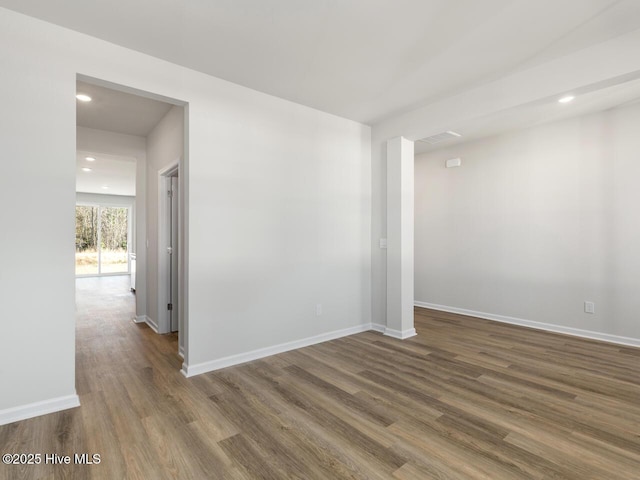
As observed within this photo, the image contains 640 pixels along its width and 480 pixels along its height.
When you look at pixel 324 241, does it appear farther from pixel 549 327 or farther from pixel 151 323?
pixel 549 327

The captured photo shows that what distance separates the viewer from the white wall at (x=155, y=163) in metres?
3.60

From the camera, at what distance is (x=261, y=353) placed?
3.35m

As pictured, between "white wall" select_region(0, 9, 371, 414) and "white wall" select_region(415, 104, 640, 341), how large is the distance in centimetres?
181

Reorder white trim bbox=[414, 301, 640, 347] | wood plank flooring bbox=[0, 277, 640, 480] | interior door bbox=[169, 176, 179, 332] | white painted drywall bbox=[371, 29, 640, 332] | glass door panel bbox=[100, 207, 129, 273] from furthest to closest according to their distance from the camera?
glass door panel bbox=[100, 207, 129, 273] < interior door bbox=[169, 176, 179, 332] < white trim bbox=[414, 301, 640, 347] < white painted drywall bbox=[371, 29, 640, 332] < wood plank flooring bbox=[0, 277, 640, 480]

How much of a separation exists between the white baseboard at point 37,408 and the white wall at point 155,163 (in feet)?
6.41

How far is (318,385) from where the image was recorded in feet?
8.87

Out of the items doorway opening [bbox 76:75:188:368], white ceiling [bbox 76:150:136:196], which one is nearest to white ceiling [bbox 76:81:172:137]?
doorway opening [bbox 76:75:188:368]

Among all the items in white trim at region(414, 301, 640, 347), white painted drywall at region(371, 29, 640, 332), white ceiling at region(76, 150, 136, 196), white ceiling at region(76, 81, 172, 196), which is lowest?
white trim at region(414, 301, 640, 347)

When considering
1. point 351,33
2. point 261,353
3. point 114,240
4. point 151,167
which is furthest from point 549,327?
point 114,240

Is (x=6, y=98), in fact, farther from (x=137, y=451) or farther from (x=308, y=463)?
(x=308, y=463)

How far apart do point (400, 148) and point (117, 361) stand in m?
3.89

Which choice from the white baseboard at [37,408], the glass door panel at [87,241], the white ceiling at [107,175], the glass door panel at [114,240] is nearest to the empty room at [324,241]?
the white baseboard at [37,408]

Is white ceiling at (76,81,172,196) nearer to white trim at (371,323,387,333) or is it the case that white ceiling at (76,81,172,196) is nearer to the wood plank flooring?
the wood plank flooring

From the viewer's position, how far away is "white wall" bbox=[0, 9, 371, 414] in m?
2.20
